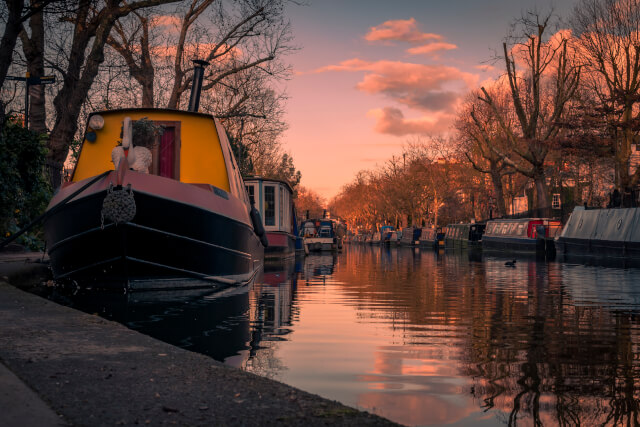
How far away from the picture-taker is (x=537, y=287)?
1507 centimetres

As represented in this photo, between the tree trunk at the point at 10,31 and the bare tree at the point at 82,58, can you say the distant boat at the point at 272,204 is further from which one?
the tree trunk at the point at 10,31

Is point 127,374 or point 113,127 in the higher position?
point 113,127

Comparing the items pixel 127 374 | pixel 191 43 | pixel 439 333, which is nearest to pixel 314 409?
pixel 127 374

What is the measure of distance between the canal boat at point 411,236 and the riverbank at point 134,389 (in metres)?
75.3

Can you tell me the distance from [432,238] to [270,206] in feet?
135

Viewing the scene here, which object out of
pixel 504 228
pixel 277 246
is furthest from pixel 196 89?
pixel 504 228

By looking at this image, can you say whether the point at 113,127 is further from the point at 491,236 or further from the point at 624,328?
the point at 491,236

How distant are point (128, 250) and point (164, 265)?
27.2 inches

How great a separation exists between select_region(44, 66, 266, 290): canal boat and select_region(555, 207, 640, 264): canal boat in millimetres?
18139

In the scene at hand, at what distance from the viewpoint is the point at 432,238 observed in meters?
71.8

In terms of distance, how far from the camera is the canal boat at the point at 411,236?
265 feet

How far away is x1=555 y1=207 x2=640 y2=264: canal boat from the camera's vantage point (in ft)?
91.8

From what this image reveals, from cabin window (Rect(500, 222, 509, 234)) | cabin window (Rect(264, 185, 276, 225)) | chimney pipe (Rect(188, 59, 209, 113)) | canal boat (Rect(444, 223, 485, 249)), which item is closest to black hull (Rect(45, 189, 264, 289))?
chimney pipe (Rect(188, 59, 209, 113))

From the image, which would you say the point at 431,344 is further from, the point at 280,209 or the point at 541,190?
the point at 541,190
